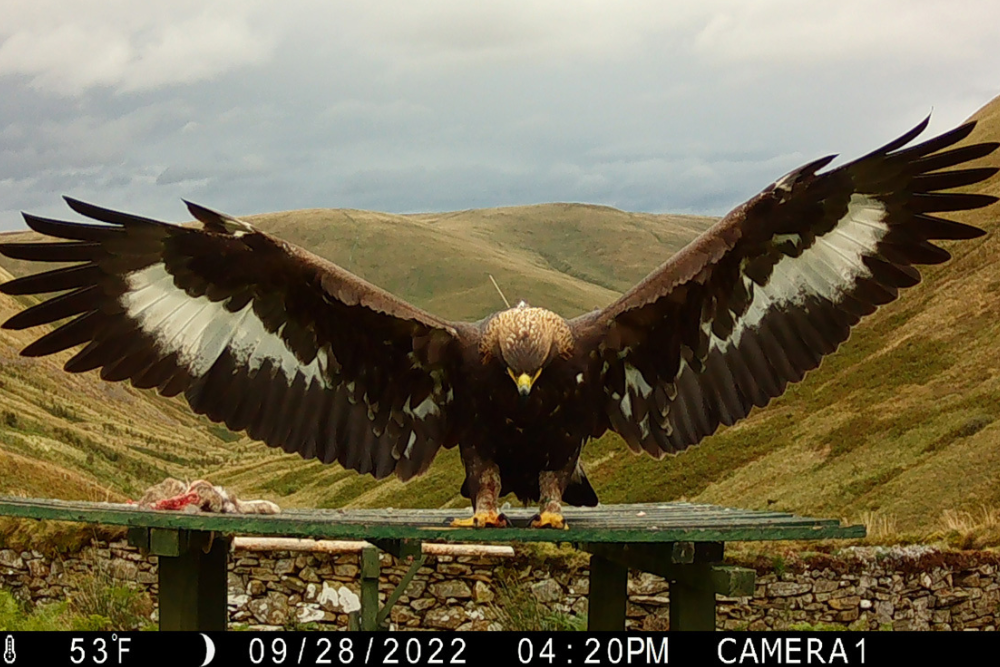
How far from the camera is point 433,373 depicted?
293 inches

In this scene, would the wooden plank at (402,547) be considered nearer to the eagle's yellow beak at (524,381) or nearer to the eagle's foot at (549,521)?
the eagle's foot at (549,521)

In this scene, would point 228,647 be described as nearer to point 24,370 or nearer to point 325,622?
point 325,622

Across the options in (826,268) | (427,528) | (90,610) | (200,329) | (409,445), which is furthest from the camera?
(90,610)

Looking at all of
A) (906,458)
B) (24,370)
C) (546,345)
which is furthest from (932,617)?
(24,370)

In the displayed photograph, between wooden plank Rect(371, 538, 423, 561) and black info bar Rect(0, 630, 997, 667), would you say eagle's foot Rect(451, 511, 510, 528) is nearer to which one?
wooden plank Rect(371, 538, 423, 561)

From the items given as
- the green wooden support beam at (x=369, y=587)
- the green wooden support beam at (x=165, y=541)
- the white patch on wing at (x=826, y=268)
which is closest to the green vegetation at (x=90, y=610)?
the green wooden support beam at (x=369, y=587)

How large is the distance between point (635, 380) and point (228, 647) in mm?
3010

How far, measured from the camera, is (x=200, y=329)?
24.1 ft

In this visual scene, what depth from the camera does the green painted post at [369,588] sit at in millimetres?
11562

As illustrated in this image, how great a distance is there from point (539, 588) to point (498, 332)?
7.69 metres

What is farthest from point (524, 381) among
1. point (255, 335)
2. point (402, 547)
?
point (255, 335)

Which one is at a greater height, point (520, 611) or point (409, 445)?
point (409, 445)

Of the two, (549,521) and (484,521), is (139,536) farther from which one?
(549,521)

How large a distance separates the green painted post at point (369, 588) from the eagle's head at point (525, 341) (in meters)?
5.31
